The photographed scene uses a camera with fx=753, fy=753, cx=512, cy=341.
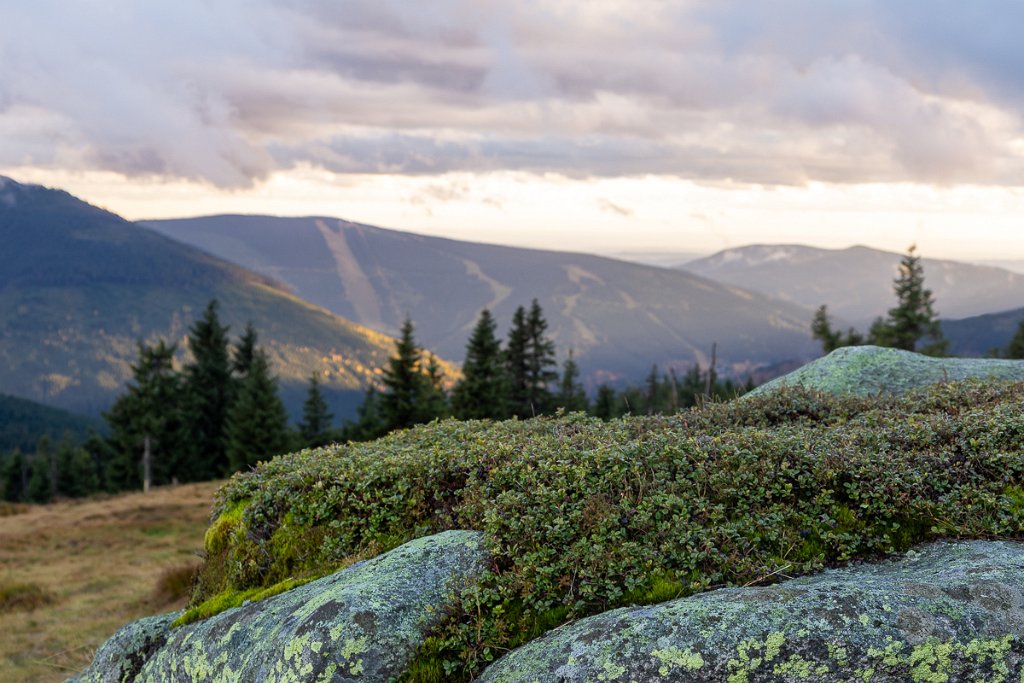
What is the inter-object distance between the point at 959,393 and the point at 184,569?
20907 mm

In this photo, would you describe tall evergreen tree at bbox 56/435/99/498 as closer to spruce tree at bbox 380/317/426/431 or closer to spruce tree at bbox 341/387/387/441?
spruce tree at bbox 341/387/387/441

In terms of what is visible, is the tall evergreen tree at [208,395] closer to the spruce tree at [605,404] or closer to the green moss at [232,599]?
the spruce tree at [605,404]

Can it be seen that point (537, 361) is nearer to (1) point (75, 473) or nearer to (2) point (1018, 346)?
(2) point (1018, 346)

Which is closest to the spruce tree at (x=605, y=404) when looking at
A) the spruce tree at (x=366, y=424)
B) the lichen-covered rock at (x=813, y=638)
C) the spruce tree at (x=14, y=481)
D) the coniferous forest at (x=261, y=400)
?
the coniferous forest at (x=261, y=400)

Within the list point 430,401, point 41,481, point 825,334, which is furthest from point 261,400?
point 825,334

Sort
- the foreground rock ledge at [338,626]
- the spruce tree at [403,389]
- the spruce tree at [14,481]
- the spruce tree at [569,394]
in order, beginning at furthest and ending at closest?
the spruce tree at [14,481]
the spruce tree at [569,394]
the spruce tree at [403,389]
the foreground rock ledge at [338,626]

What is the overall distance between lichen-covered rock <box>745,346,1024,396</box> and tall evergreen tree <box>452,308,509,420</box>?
44198 mm

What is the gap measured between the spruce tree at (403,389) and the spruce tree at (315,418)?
14.3 metres

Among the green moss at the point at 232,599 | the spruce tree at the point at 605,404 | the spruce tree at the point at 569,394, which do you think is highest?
the green moss at the point at 232,599

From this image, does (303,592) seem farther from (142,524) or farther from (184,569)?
(142,524)

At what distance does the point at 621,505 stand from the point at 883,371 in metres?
8.95

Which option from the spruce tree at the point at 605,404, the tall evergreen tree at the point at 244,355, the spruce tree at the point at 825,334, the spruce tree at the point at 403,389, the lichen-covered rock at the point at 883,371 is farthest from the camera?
the spruce tree at the point at 605,404

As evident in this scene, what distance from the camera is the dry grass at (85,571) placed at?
57.4 feet

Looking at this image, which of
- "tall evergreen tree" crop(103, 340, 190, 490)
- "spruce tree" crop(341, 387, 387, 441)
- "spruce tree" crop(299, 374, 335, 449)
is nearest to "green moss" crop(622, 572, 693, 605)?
"spruce tree" crop(341, 387, 387, 441)
